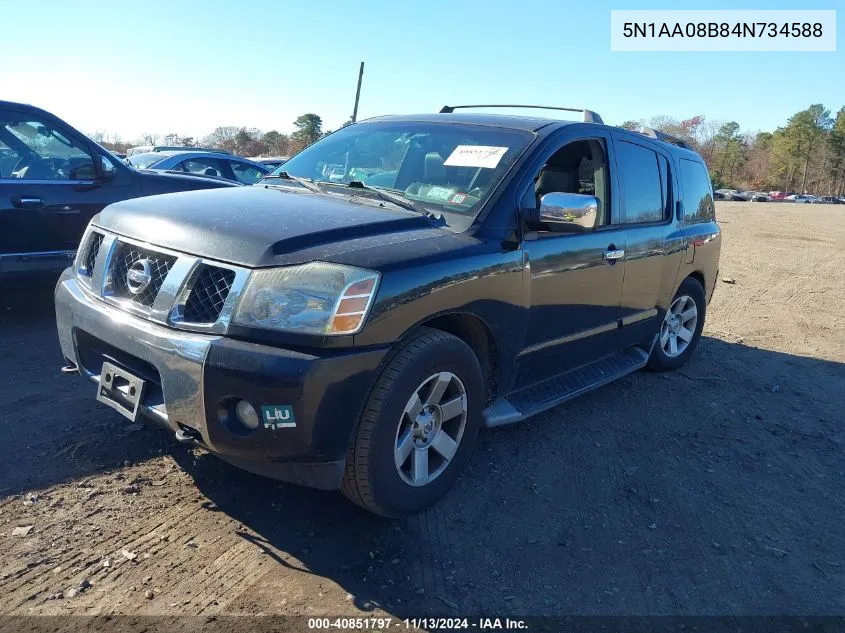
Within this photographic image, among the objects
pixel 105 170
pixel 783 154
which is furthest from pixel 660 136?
pixel 783 154

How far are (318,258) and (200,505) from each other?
1.34m

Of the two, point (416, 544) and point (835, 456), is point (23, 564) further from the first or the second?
point (835, 456)

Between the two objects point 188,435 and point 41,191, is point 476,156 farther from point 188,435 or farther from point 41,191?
point 41,191

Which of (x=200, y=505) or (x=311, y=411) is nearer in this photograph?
(x=311, y=411)

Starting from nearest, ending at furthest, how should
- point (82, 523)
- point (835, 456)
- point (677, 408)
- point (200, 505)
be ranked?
point (82, 523) < point (200, 505) < point (835, 456) < point (677, 408)

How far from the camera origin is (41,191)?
5.49 metres

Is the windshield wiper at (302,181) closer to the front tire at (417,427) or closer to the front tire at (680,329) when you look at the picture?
the front tire at (417,427)

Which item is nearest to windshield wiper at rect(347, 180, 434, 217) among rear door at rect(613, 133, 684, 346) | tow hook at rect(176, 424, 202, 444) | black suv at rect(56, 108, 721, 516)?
black suv at rect(56, 108, 721, 516)

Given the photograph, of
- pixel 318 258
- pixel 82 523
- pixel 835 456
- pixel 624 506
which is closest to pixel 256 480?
pixel 82 523

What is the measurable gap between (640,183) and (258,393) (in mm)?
3364

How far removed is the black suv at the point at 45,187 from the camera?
5363 millimetres

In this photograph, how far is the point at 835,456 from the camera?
4.38 m

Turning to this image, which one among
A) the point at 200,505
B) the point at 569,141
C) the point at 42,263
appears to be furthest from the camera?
the point at 42,263

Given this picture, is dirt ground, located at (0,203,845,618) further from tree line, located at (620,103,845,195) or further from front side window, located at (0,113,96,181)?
tree line, located at (620,103,845,195)
